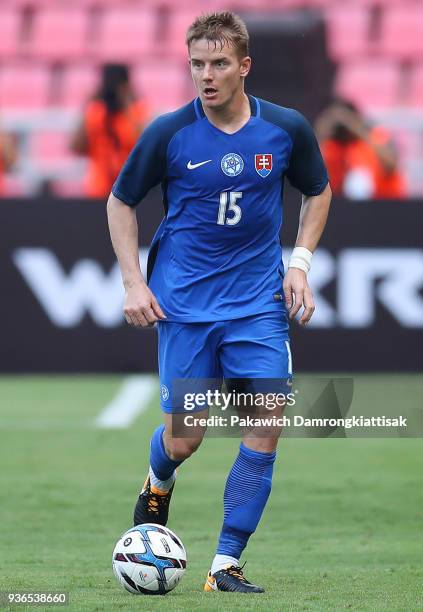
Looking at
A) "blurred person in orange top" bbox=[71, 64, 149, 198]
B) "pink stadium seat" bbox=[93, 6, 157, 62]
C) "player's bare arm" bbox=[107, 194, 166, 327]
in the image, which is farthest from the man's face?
"pink stadium seat" bbox=[93, 6, 157, 62]

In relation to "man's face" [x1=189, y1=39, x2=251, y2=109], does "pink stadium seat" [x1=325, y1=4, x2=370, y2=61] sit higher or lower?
lower

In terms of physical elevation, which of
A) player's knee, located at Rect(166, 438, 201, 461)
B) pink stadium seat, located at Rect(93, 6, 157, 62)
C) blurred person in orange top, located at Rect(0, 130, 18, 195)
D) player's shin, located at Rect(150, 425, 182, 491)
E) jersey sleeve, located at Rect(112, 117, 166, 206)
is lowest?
blurred person in orange top, located at Rect(0, 130, 18, 195)

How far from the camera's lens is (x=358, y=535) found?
6574 mm

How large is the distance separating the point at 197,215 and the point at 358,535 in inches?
79.9

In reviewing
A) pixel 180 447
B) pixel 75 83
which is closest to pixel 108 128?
pixel 75 83

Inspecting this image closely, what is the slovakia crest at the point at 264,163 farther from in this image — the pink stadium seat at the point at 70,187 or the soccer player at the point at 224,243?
the pink stadium seat at the point at 70,187

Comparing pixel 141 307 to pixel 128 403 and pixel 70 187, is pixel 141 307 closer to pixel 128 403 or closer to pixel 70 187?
pixel 128 403

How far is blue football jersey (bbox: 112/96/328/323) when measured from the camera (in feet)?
17.4

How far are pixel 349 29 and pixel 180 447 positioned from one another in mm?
12768

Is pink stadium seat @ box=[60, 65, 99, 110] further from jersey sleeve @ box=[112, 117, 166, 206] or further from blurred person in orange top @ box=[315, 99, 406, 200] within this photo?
jersey sleeve @ box=[112, 117, 166, 206]

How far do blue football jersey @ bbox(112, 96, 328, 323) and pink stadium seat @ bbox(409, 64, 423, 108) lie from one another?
12.0 m

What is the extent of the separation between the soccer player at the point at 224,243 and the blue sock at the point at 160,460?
10cm

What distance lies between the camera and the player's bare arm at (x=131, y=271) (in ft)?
17.2

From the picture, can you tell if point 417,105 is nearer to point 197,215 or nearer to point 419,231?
point 419,231
